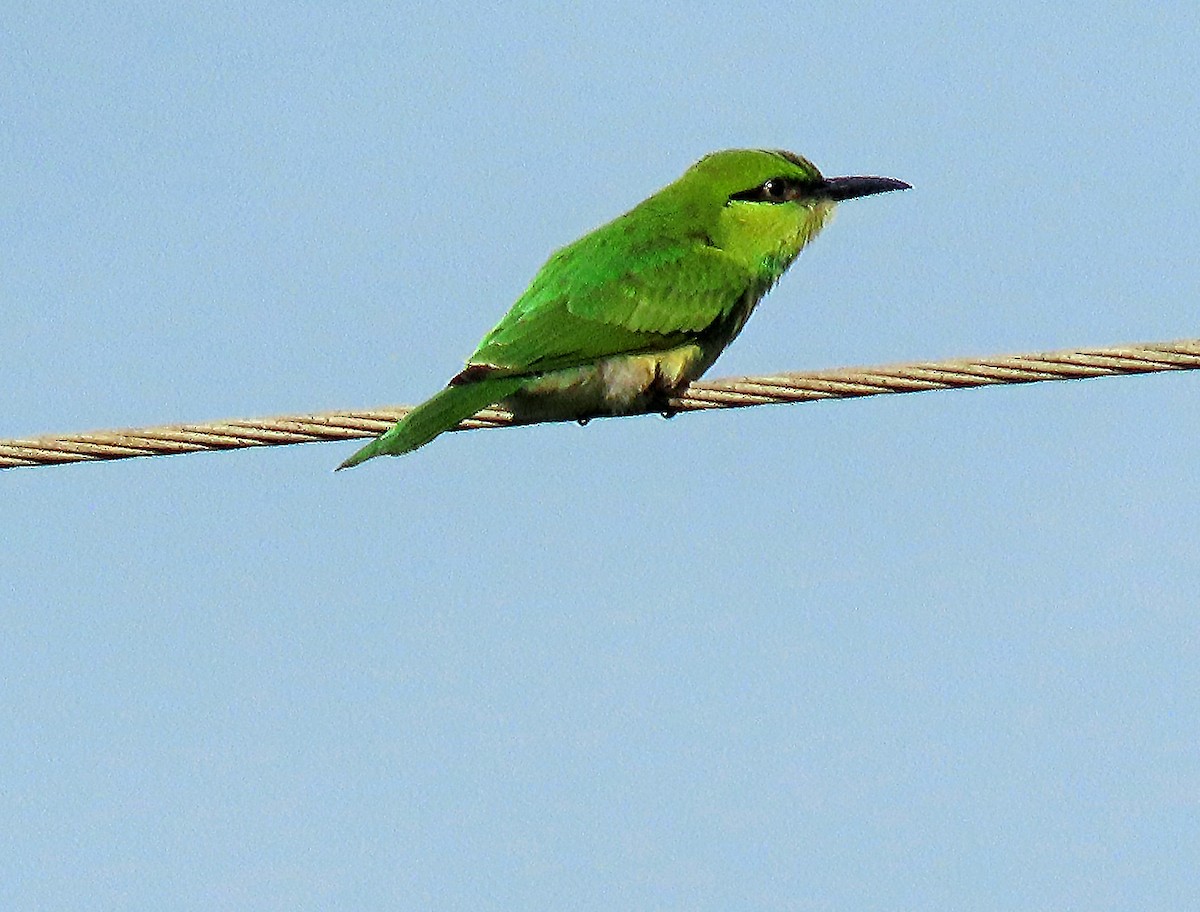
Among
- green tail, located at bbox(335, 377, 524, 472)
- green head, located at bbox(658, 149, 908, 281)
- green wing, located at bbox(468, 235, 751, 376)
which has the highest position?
green head, located at bbox(658, 149, 908, 281)

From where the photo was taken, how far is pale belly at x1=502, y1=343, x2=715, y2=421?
535 cm

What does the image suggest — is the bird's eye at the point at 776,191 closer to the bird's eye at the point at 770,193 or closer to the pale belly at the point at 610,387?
the bird's eye at the point at 770,193

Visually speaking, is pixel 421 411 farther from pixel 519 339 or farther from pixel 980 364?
pixel 980 364

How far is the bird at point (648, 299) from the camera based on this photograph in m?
5.16

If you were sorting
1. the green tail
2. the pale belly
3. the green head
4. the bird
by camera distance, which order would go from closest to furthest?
1. the green tail
2. the bird
3. the pale belly
4. the green head

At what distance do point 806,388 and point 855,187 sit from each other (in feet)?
6.56

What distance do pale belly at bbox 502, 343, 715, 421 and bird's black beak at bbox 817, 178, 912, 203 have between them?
30.9 inches

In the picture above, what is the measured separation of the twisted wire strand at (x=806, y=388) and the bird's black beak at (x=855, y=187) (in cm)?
189

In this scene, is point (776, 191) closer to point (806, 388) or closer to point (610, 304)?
point (610, 304)

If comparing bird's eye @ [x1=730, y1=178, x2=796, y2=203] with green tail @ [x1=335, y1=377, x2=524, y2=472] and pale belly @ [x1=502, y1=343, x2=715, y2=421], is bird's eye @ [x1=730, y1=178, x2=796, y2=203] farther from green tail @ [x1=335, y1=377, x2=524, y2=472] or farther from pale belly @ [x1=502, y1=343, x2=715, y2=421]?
green tail @ [x1=335, y1=377, x2=524, y2=472]

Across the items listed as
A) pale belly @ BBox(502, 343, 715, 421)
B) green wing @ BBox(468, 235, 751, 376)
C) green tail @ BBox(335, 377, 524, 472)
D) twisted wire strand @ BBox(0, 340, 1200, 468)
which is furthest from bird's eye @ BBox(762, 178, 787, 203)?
twisted wire strand @ BBox(0, 340, 1200, 468)

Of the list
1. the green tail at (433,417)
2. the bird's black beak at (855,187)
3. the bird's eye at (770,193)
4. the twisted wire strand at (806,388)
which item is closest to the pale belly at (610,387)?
the green tail at (433,417)

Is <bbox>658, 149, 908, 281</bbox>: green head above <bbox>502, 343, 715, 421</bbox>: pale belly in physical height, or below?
above

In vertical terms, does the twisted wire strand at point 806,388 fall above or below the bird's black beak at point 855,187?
below
